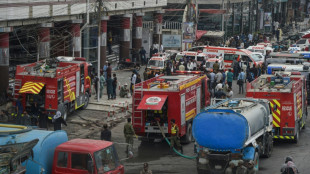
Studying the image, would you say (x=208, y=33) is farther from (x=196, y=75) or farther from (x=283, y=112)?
(x=283, y=112)

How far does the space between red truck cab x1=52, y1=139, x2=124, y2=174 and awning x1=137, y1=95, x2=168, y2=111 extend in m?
A: 6.05

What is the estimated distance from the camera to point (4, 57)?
1258 inches

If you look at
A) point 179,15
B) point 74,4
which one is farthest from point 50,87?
point 179,15

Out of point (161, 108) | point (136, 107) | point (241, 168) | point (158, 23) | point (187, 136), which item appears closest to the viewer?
point (241, 168)

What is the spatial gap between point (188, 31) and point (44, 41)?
1658cm

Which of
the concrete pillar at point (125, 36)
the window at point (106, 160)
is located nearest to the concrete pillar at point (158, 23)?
the concrete pillar at point (125, 36)

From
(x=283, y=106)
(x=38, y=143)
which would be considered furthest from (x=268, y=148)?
(x=38, y=143)

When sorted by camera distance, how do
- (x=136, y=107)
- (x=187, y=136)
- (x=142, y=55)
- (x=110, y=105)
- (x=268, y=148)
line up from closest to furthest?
(x=268, y=148) → (x=136, y=107) → (x=187, y=136) → (x=110, y=105) → (x=142, y=55)

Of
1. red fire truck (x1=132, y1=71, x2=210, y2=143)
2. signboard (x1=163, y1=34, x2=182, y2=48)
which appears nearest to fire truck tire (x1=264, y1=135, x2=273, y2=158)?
red fire truck (x1=132, y1=71, x2=210, y2=143)

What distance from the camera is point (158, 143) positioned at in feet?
82.1

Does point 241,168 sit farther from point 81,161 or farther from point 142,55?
point 142,55

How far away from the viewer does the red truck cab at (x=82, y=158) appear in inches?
629

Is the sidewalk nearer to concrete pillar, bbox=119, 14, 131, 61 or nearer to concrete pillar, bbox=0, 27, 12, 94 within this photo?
concrete pillar, bbox=0, 27, 12, 94

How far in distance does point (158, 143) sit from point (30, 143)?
10.2 metres
